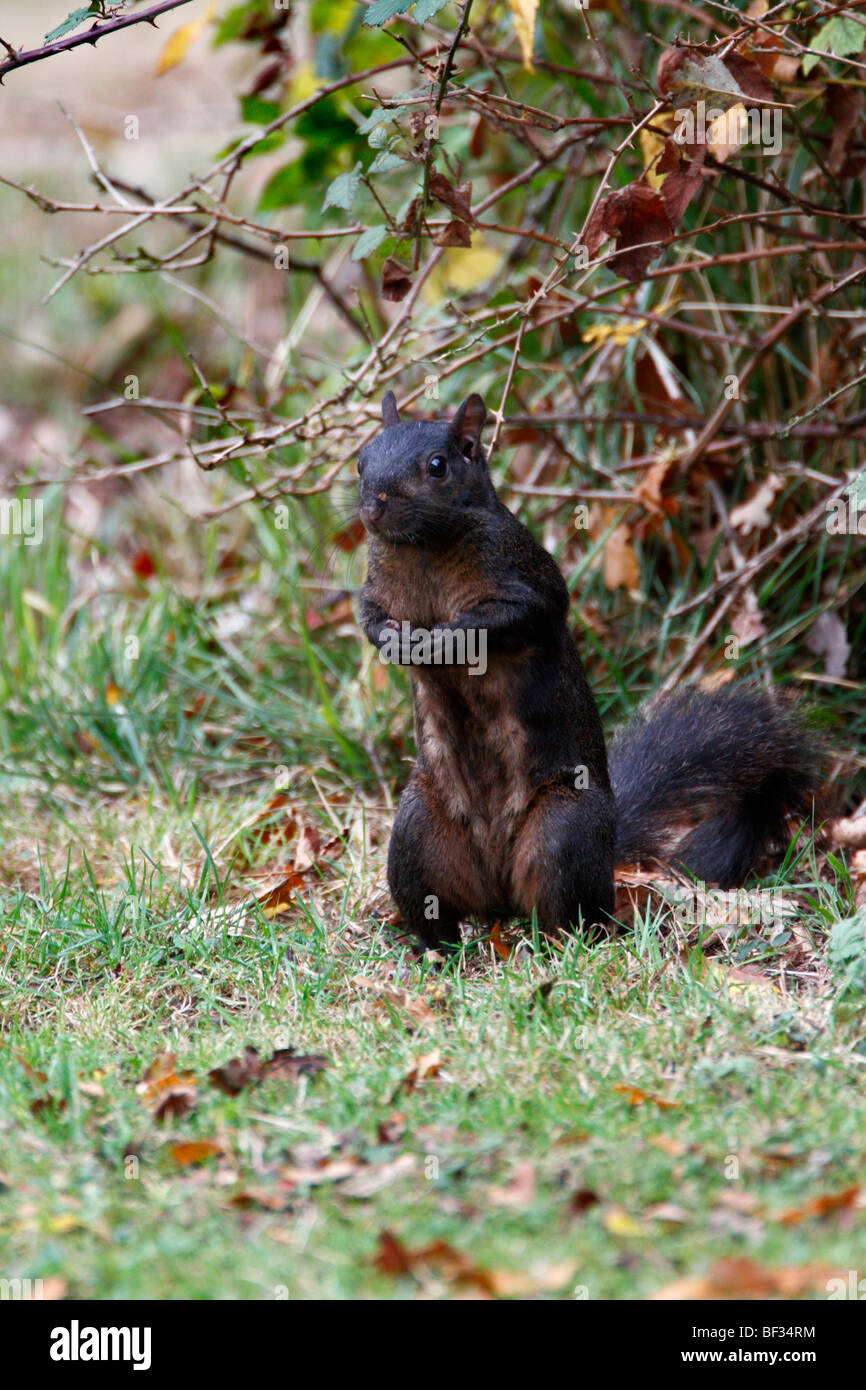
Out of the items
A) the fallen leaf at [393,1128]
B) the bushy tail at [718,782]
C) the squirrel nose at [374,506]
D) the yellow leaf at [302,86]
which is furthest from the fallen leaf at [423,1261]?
the yellow leaf at [302,86]

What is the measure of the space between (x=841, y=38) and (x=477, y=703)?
1879mm

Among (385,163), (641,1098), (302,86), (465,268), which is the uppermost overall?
(302,86)

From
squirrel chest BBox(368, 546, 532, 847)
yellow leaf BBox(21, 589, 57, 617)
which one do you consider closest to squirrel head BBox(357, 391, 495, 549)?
squirrel chest BBox(368, 546, 532, 847)

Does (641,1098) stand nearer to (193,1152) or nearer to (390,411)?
(193,1152)

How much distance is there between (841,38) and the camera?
142 inches

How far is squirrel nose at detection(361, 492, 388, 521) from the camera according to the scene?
3375 mm

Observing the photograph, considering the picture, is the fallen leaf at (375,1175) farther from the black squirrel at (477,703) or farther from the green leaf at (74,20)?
the green leaf at (74,20)

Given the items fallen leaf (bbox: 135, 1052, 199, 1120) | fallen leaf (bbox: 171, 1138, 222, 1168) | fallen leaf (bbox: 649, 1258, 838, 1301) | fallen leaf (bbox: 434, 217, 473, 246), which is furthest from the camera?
fallen leaf (bbox: 434, 217, 473, 246)

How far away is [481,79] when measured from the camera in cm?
506

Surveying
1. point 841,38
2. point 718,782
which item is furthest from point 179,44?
point 718,782

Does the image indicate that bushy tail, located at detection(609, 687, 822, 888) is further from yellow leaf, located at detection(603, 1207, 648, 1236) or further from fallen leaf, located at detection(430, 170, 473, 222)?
yellow leaf, located at detection(603, 1207, 648, 1236)

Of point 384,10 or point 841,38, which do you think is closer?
point 384,10

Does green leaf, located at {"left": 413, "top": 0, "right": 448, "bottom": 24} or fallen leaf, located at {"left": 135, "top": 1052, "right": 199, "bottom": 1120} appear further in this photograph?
green leaf, located at {"left": 413, "top": 0, "right": 448, "bottom": 24}
